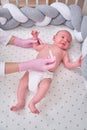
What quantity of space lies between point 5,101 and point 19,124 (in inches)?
4.6

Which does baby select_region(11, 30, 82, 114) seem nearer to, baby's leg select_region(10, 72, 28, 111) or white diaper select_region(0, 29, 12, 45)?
baby's leg select_region(10, 72, 28, 111)

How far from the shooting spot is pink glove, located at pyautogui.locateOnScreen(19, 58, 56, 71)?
100 centimetres

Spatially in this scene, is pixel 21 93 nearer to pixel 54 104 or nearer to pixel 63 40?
pixel 54 104

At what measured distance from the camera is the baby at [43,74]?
969 mm

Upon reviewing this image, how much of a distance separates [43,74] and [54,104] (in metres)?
0.13

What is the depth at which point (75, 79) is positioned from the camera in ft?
3.59

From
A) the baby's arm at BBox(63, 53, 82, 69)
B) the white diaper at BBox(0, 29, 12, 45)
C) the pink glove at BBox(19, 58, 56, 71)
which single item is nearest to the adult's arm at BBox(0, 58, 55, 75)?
the pink glove at BBox(19, 58, 56, 71)

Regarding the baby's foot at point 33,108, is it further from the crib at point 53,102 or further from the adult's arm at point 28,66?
the adult's arm at point 28,66

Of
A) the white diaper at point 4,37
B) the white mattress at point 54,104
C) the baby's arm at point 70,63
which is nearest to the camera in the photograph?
the white mattress at point 54,104

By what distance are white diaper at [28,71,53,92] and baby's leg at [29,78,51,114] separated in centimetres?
2

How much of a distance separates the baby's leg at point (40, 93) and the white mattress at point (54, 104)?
3cm

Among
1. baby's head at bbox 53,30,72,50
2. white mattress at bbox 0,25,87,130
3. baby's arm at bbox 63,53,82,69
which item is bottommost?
white mattress at bbox 0,25,87,130

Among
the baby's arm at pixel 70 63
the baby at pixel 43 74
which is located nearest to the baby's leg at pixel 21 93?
the baby at pixel 43 74

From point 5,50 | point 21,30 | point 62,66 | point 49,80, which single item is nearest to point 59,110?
point 49,80
